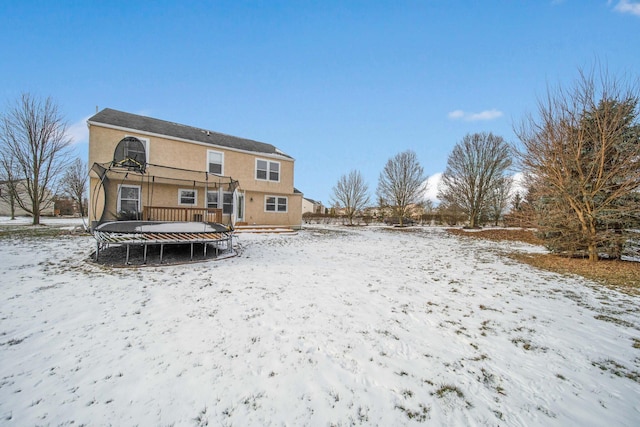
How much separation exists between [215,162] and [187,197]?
9.46 feet

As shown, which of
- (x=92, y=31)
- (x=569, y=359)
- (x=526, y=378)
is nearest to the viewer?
(x=526, y=378)

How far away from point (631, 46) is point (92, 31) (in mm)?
21775

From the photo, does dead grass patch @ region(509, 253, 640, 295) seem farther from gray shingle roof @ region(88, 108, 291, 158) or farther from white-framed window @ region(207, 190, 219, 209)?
gray shingle roof @ region(88, 108, 291, 158)

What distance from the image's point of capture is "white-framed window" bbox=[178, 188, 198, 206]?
47.0 feet

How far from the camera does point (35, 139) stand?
59.0 ft

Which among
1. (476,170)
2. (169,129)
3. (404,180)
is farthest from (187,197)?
(476,170)

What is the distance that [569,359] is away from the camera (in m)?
2.78

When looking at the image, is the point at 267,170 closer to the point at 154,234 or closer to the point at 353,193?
the point at 154,234

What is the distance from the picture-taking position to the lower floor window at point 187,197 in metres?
14.3

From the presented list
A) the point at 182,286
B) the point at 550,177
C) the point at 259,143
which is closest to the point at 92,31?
the point at 259,143

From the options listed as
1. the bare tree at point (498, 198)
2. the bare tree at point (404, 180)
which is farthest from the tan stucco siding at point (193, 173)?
the bare tree at point (498, 198)

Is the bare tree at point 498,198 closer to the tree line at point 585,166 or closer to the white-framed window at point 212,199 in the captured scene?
the tree line at point 585,166

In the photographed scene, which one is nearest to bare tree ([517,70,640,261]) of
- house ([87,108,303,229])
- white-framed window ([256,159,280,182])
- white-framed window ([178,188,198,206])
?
house ([87,108,303,229])

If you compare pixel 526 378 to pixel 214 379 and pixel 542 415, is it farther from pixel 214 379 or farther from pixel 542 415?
pixel 214 379
